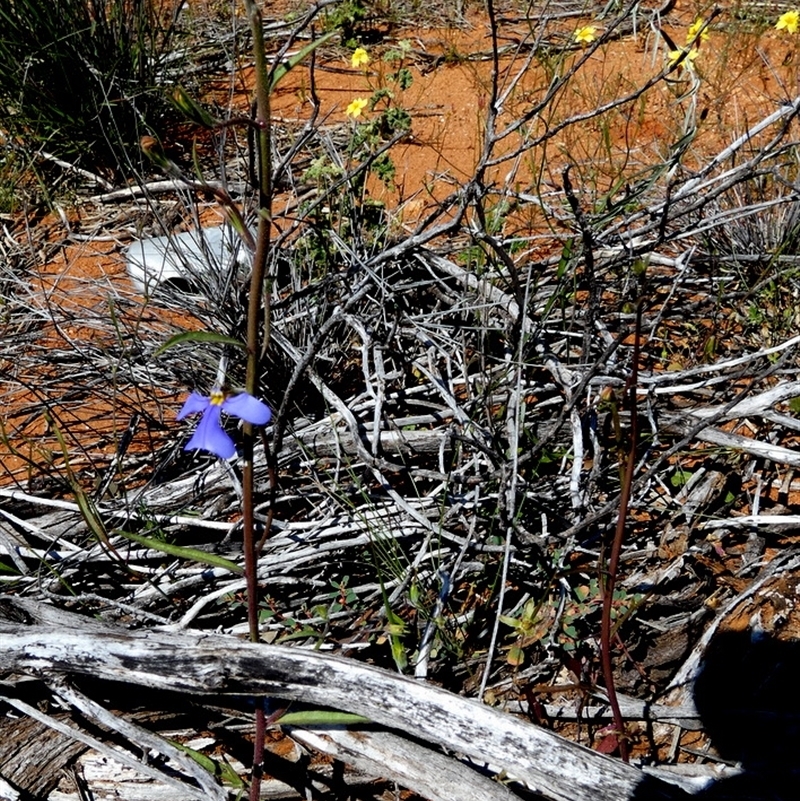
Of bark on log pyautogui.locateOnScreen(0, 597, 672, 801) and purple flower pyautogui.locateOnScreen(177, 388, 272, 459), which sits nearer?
purple flower pyautogui.locateOnScreen(177, 388, 272, 459)

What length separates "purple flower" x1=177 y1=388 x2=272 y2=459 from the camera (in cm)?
109

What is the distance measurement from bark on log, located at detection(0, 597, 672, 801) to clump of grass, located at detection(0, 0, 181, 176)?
2.02 metres

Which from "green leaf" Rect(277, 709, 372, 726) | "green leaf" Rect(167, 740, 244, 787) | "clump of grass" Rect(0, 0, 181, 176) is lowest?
"green leaf" Rect(167, 740, 244, 787)

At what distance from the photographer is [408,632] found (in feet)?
5.93

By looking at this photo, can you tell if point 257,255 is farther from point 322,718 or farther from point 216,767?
point 216,767

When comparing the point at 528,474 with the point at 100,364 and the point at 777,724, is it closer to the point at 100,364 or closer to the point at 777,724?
the point at 777,724

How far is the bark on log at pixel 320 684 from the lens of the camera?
4.66 ft

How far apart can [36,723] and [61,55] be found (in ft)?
7.67

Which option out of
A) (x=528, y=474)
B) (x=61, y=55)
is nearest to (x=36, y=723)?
(x=528, y=474)

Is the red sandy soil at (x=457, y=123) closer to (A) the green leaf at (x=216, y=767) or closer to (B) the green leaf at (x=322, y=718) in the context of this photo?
(A) the green leaf at (x=216, y=767)

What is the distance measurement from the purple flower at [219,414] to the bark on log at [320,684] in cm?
54

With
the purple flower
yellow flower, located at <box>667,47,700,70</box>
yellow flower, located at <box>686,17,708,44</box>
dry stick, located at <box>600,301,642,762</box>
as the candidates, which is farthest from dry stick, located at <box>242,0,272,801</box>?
yellow flower, located at <box>686,17,708,44</box>

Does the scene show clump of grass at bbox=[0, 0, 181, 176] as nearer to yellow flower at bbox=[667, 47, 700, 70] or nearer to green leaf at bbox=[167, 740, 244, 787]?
yellow flower at bbox=[667, 47, 700, 70]

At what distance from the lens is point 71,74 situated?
3246mm
